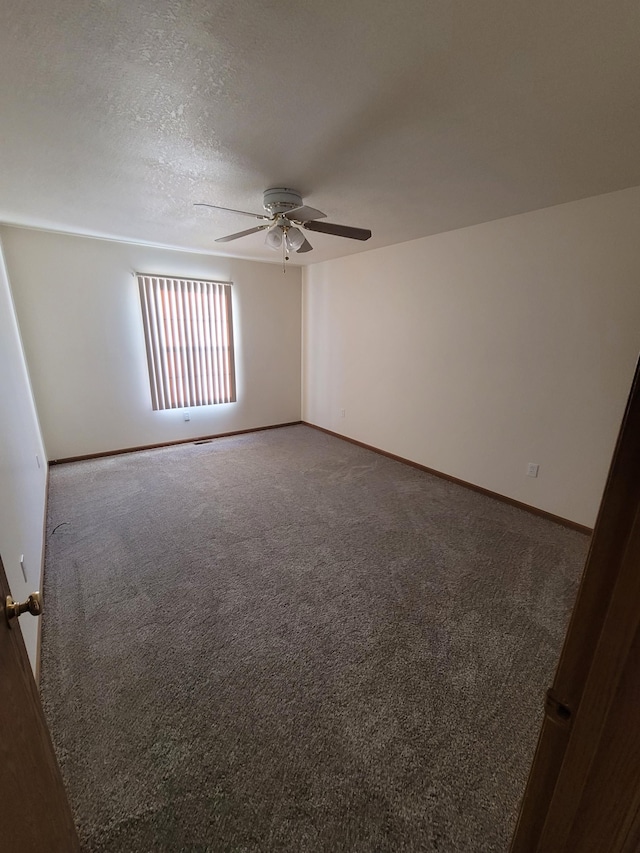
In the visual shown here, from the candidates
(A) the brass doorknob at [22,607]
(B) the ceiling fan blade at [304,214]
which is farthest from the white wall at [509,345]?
(A) the brass doorknob at [22,607]

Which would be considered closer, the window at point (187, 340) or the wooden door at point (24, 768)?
the wooden door at point (24, 768)

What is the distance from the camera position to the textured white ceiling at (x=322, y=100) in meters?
1.04

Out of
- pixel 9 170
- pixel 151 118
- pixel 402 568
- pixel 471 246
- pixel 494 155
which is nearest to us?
pixel 151 118

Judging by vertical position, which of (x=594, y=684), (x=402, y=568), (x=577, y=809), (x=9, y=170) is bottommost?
(x=402, y=568)

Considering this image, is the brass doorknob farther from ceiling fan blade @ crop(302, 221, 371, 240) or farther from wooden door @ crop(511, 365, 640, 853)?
ceiling fan blade @ crop(302, 221, 371, 240)

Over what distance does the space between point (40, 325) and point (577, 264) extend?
4.76 meters

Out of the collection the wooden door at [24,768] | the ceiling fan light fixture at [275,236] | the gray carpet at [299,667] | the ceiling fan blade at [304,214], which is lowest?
the gray carpet at [299,667]

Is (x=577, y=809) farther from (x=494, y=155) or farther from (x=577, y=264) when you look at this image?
(x=577, y=264)

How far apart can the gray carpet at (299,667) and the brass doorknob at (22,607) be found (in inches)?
33.1

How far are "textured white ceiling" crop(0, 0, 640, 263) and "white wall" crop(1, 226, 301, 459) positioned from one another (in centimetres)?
116

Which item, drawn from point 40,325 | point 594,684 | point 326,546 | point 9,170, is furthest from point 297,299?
point 594,684

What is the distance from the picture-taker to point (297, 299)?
199 inches

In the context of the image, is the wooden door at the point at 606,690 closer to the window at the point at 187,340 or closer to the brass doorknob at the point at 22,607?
the brass doorknob at the point at 22,607

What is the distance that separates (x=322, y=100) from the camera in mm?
1388
